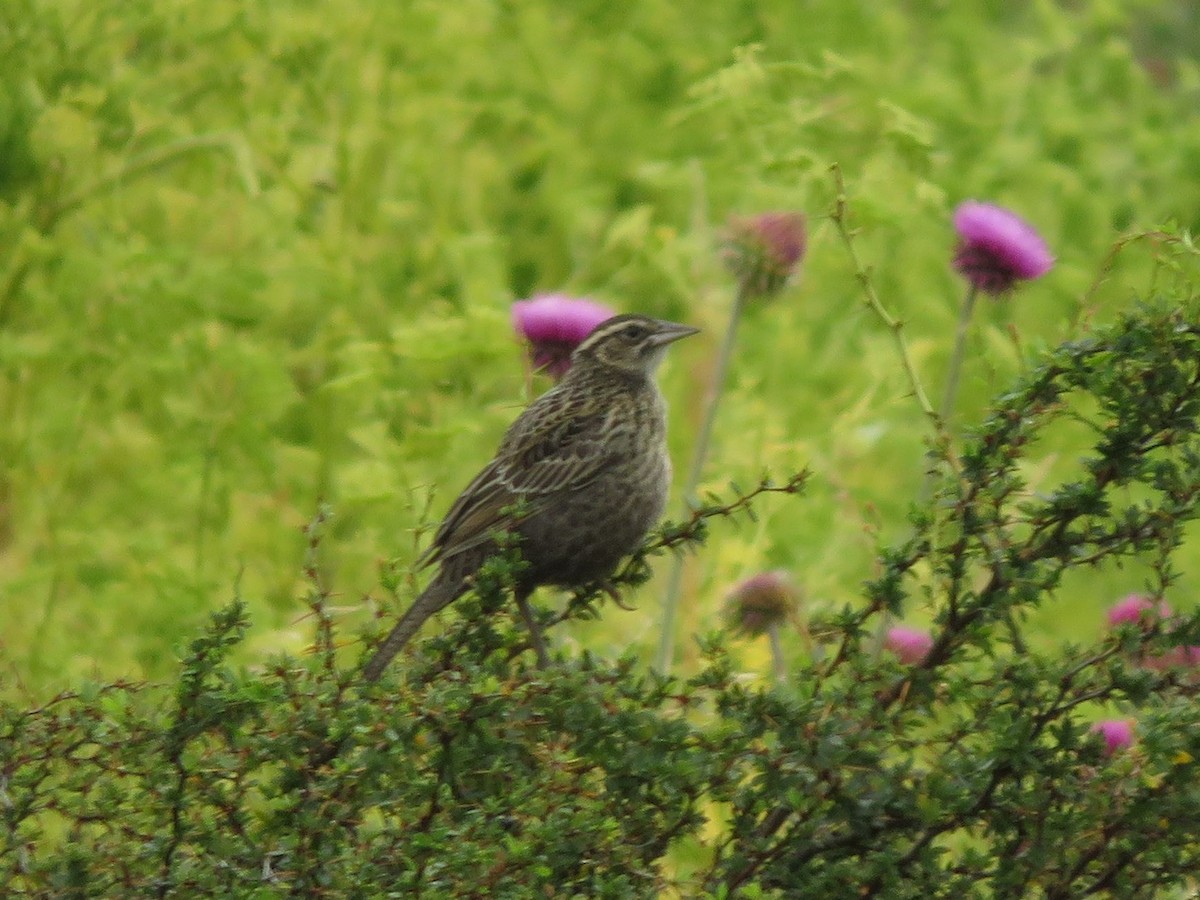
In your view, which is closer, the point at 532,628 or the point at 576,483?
the point at 532,628

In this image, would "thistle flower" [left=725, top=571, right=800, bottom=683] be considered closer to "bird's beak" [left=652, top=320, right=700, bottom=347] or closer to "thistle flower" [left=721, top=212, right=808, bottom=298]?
"bird's beak" [left=652, top=320, right=700, bottom=347]

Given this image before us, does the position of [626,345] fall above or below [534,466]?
above

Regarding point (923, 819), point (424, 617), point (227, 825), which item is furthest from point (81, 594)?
point (923, 819)

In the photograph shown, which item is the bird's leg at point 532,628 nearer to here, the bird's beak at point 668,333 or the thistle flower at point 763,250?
the bird's beak at point 668,333

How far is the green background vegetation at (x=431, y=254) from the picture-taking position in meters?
5.84

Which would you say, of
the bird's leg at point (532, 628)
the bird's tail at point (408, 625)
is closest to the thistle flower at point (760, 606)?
the bird's leg at point (532, 628)

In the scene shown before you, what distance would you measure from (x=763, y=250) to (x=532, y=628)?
1.89m

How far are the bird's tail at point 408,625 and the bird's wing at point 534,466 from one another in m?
0.18

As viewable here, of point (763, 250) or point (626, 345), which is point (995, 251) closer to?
point (763, 250)

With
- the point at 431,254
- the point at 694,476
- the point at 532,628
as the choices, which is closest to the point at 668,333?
the point at 694,476

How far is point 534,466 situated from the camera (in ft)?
15.1

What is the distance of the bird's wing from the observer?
443cm

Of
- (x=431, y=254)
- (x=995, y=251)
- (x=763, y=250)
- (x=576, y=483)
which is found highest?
(x=431, y=254)

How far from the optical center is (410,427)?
598 centimetres
